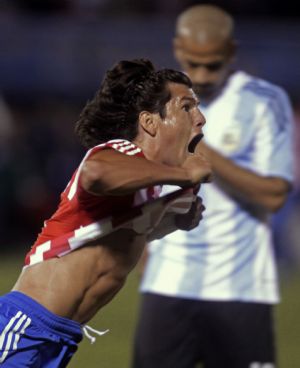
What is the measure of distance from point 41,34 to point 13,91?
1033 mm

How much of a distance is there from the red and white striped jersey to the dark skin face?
1472mm

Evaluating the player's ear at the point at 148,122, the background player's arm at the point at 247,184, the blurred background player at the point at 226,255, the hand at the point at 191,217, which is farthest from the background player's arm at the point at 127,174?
the blurred background player at the point at 226,255

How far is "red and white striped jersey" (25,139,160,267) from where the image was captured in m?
4.64

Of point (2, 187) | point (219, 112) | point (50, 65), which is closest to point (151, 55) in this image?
point (50, 65)

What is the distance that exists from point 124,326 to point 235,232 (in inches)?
231

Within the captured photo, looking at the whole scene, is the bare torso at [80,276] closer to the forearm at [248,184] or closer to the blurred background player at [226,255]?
the forearm at [248,184]

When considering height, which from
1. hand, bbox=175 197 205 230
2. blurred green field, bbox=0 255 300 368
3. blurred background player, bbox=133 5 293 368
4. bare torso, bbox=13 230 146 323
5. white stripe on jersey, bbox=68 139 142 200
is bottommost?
blurred green field, bbox=0 255 300 368

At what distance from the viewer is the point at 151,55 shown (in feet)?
57.6

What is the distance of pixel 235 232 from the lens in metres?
6.10

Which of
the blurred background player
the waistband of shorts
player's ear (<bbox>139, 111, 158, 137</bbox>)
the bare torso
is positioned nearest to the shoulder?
player's ear (<bbox>139, 111, 158, 137</bbox>)

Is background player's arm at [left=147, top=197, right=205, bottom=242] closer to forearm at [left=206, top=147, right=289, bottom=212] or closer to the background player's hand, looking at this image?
the background player's hand

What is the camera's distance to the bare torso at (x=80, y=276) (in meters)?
4.73

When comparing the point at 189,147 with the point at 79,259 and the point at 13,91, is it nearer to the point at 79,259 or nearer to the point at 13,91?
the point at 79,259

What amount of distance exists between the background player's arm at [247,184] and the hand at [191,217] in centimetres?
94
